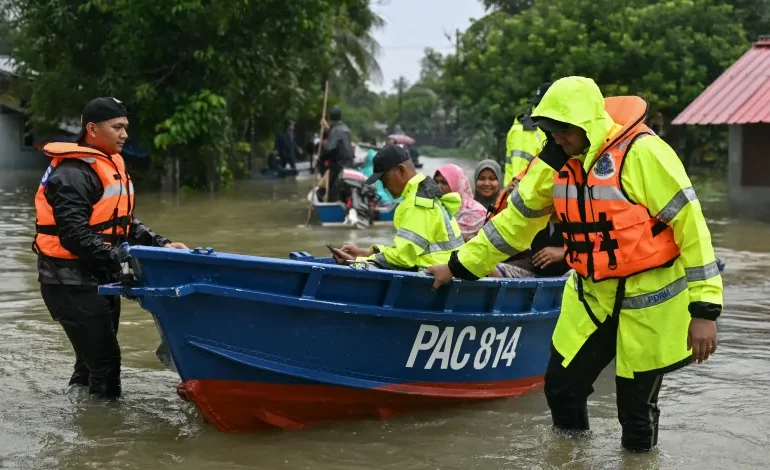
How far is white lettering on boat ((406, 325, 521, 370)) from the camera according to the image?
655 cm

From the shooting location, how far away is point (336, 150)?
59.8ft

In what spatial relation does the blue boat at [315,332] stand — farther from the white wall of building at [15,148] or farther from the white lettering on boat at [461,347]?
the white wall of building at [15,148]

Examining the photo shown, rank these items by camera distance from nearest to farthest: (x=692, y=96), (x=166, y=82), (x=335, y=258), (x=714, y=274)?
(x=714, y=274) < (x=335, y=258) < (x=166, y=82) < (x=692, y=96)

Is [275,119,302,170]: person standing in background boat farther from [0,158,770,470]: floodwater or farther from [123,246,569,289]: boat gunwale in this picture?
[123,246,569,289]: boat gunwale

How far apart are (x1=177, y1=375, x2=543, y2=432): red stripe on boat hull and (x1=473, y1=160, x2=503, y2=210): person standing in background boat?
1.96m

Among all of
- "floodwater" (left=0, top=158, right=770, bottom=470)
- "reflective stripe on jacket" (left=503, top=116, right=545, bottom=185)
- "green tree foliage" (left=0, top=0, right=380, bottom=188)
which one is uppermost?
"green tree foliage" (left=0, top=0, right=380, bottom=188)

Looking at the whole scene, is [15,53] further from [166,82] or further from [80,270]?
[80,270]

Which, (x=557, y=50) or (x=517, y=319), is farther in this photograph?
(x=557, y=50)

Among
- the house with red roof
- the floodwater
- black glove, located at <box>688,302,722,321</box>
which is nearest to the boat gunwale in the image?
the floodwater

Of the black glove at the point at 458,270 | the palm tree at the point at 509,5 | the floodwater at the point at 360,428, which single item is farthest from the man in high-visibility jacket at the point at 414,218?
the palm tree at the point at 509,5

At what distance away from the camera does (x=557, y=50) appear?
2814 cm

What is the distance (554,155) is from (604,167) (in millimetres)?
259

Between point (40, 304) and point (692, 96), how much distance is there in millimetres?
20343

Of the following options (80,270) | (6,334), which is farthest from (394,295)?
(6,334)
